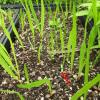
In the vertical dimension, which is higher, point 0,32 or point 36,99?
point 0,32

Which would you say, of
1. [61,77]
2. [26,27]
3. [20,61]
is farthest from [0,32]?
[61,77]

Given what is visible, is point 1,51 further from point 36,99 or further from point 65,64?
Result: point 65,64

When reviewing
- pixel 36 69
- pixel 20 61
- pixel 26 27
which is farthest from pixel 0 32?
pixel 36 69

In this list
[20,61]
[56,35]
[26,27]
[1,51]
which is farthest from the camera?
[26,27]

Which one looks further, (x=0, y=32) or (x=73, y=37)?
(x=0, y=32)

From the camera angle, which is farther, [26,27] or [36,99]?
[26,27]

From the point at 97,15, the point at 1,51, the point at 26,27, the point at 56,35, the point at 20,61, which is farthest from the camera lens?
the point at 26,27

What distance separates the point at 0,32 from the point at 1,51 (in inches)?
20.3

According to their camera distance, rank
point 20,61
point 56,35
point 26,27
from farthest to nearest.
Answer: point 26,27 < point 56,35 < point 20,61

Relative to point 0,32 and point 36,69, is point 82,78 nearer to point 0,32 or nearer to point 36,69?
point 36,69

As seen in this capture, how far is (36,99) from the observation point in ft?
3.05

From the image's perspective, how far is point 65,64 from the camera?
110 cm

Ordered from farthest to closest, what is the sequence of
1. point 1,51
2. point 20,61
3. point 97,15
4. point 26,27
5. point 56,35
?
point 26,27, point 56,35, point 20,61, point 97,15, point 1,51

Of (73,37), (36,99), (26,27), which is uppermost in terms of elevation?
(73,37)
